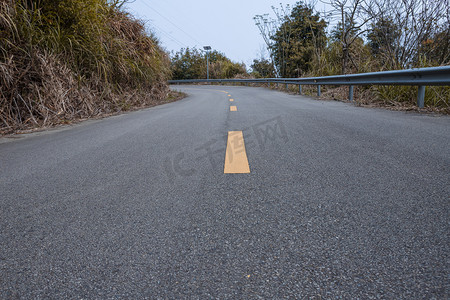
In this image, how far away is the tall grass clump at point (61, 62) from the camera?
5277 mm

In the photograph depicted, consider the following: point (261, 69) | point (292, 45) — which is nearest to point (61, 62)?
point (292, 45)

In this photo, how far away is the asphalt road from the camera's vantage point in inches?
41.4

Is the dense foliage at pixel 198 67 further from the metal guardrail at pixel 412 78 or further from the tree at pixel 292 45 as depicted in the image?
the metal guardrail at pixel 412 78

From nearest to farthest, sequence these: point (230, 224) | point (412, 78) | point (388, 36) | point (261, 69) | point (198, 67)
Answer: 1. point (230, 224)
2. point (412, 78)
3. point (388, 36)
4. point (261, 69)
5. point (198, 67)

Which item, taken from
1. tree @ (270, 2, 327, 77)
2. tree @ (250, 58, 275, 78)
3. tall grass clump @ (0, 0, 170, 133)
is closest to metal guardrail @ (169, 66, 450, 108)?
tall grass clump @ (0, 0, 170, 133)

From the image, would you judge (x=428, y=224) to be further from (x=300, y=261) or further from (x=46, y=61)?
(x=46, y=61)

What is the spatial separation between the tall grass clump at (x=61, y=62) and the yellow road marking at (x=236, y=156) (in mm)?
3874

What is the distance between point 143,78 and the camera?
10172 millimetres

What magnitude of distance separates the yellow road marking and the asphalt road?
8 centimetres

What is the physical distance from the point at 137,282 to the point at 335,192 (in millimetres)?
1257

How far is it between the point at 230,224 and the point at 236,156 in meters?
1.30

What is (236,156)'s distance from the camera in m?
2.72

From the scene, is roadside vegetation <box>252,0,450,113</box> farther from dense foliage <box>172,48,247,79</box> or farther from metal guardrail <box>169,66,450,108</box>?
dense foliage <box>172,48,247,79</box>

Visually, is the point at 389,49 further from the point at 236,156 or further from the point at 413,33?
the point at 236,156
